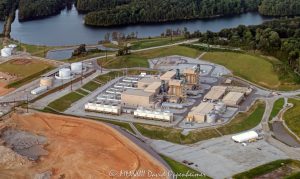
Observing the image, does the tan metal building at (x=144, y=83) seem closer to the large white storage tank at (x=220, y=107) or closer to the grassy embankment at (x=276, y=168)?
the large white storage tank at (x=220, y=107)

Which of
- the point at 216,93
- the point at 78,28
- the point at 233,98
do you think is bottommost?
the point at 233,98

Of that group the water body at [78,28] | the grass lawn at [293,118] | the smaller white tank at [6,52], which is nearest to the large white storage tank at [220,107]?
the grass lawn at [293,118]

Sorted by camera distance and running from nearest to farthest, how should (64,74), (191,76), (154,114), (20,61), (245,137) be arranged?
(245,137), (154,114), (191,76), (64,74), (20,61)

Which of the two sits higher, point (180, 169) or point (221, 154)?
point (221, 154)

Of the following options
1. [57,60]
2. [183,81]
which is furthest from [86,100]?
[57,60]

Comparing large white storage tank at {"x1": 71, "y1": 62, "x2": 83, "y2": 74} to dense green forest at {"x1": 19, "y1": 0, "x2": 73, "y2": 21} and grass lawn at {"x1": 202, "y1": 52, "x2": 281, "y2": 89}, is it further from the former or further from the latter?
dense green forest at {"x1": 19, "y1": 0, "x2": 73, "y2": 21}

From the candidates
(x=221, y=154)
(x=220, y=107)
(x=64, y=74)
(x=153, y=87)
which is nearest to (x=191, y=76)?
(x=153, y=87)

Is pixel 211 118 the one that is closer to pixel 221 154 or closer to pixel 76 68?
pixel 221 154
